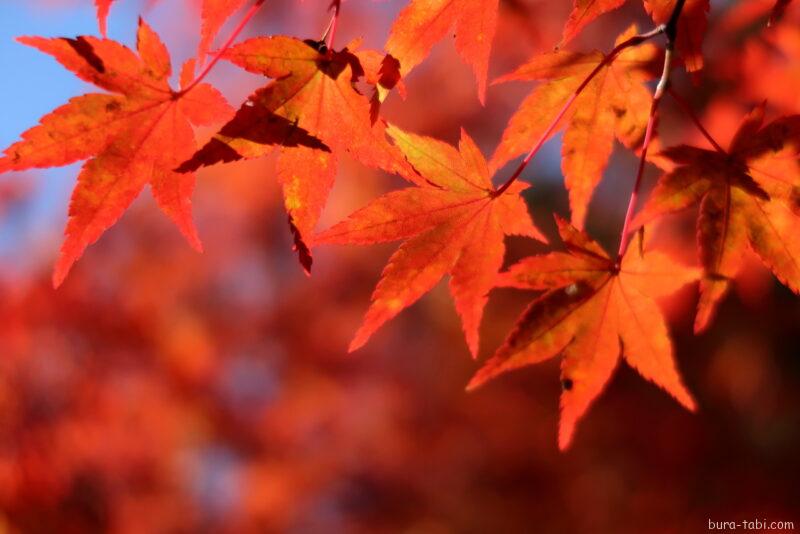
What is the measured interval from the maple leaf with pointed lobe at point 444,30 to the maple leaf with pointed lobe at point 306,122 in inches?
2.3

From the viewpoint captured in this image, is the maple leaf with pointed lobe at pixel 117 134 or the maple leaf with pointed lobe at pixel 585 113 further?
the maple leaf with pointed lobe at pixel 585 113

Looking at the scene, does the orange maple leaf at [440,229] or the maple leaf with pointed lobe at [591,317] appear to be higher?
the orange maple leaf at [440,229]

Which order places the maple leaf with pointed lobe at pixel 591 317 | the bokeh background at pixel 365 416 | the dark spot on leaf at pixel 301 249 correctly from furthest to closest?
the bokeh background at pixel 365 416, the maple leaf with pointed lobe at pixel 591 317, the dark spot on leaf at pixel 301 249

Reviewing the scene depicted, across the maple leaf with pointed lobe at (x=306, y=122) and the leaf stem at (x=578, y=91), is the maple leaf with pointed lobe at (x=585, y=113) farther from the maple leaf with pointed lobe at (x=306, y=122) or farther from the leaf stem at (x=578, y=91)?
the maple leaf with pointed lobe at (x=306, y=122)

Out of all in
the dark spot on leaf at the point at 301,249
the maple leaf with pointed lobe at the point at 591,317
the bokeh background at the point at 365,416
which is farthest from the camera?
the bokeh background at the point at 365,416

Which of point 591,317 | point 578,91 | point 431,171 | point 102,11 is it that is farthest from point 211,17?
point 591,317

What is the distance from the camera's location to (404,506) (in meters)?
4.96

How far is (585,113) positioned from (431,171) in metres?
0.26

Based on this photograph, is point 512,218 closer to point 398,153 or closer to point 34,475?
point 398,153

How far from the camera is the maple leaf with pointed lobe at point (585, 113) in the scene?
969 millimetres

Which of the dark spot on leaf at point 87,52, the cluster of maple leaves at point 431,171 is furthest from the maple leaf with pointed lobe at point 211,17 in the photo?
the dark spot on leaf at point 87,52

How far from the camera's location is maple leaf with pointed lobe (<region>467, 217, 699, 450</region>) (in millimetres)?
888

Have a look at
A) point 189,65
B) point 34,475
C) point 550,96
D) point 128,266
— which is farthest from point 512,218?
point 128,266

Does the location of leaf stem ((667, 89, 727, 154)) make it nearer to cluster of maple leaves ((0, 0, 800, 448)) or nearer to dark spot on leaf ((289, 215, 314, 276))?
cluster of maple leaves ((0, 0, 800, 448))
